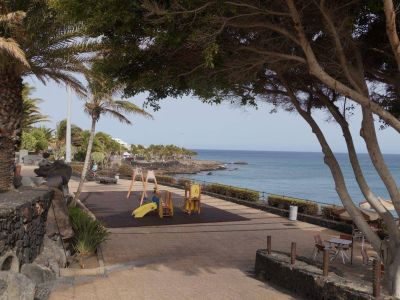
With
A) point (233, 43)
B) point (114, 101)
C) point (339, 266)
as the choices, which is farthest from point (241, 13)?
point (114, 101)

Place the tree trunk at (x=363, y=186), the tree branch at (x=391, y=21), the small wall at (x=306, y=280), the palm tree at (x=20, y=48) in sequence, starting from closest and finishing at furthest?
the tree branch at (x=391, y=21), the small wall at (x=306, y=280), the tree trunk at (x=363, y=186), the palm tree at (x=20, y=48)

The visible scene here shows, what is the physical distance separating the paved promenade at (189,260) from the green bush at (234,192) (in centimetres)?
504

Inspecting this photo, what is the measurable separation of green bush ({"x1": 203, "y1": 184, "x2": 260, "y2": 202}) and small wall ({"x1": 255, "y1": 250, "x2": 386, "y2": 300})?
1458 centimetres

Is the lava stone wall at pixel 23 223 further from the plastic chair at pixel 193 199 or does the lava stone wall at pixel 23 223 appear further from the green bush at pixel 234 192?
the green bush at pixel 234 192

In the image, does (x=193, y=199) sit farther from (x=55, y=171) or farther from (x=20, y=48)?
(x=20, y=48)

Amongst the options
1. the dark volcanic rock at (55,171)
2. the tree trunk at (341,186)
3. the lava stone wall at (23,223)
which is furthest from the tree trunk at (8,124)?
the tree trunk at (341,186)

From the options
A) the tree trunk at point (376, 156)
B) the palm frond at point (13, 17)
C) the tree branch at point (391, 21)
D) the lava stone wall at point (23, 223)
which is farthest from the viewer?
the palm frond at point (13, 17)

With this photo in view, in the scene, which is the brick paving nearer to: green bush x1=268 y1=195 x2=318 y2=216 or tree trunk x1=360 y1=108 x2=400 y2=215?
green bush x1=268 y1=195 x2=318 y2=216

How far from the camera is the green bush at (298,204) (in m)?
21.0

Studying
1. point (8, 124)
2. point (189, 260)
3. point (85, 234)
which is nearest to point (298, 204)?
point (189, 260)

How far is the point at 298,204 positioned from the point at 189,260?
1038 cm

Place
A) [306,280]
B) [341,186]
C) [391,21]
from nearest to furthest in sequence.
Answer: [391,21] < [306,280] < [341,186]

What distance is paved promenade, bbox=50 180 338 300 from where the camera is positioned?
9516 mm

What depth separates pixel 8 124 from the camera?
1164cm
